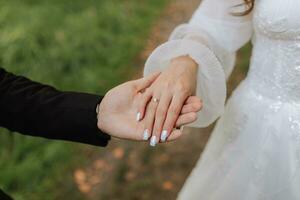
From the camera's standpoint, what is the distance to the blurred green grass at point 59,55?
259 cm

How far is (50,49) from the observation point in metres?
3.53

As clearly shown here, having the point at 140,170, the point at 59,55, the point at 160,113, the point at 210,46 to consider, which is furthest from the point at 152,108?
the point at 59,55

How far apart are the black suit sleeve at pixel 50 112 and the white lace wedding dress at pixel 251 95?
25cm

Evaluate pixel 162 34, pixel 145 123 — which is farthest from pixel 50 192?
pixel 162 34

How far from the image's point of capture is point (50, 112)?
119cm

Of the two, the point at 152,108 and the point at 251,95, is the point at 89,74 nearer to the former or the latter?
the point at 251,95

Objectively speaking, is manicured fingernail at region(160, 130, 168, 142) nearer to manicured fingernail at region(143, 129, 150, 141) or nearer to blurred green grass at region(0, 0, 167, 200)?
manicured fingernail at region(143, 129, 150, 141)

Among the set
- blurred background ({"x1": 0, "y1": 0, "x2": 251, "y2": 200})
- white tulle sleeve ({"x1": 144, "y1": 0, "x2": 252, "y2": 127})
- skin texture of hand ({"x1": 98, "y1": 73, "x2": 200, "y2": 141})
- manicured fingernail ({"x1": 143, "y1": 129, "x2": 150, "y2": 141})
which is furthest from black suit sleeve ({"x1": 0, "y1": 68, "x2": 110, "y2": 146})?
blurred background ({"x1": 0, "y1": 0, "x2": 251, "y2": 200})

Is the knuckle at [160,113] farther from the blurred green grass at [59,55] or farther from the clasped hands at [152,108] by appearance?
the blurred green grass at [59,55]

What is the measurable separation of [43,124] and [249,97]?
2.00ft

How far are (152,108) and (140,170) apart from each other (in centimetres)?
167

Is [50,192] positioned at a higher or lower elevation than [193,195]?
lower

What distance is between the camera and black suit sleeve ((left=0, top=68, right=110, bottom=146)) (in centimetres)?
118

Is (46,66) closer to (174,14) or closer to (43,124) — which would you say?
(174,14)
